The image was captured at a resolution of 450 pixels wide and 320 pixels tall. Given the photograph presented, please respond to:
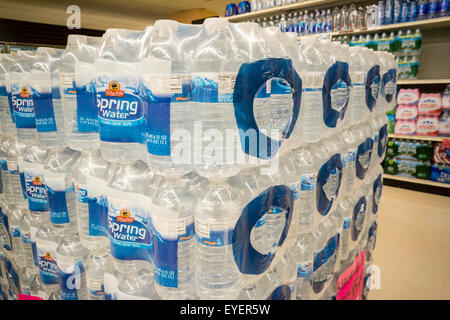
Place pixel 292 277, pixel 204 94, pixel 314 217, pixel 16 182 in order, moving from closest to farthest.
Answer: pixel 204 94 → pixel 292 277 → pixel 314 217 → pixel 16 182

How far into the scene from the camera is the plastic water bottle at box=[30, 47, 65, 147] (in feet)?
4.49

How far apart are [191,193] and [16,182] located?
137cm

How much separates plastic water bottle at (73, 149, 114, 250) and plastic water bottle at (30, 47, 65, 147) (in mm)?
233

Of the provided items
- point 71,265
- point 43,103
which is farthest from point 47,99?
point 71,265

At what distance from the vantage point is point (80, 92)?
3.92 ft

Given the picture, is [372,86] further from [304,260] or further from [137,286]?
[137,286]

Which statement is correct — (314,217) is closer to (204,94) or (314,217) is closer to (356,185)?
(356,185)

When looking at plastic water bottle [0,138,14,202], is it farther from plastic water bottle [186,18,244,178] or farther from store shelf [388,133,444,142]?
store shelf [388,133,444,142]

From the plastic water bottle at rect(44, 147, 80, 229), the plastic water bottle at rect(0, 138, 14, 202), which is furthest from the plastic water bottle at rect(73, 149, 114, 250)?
the plastic water bottle at rect(0, 138, 14, 202)

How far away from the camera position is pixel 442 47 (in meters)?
3.89

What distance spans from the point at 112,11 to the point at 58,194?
7.37 m

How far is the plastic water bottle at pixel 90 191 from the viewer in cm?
122

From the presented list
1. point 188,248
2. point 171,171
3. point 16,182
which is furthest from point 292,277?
point 16,182

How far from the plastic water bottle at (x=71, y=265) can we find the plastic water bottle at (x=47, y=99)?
0.47 meters
